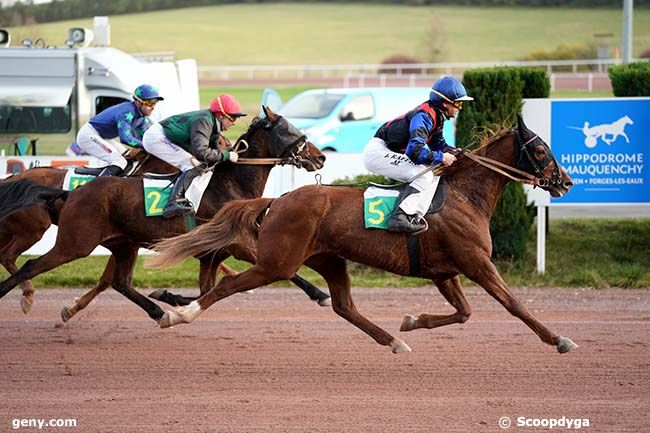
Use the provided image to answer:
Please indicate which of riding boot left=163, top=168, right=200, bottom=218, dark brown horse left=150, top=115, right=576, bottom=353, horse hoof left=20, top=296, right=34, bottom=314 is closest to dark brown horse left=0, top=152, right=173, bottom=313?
horse hoof left=20, top=296, right=34, bottom=314

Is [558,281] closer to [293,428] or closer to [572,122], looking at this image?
[572,122]

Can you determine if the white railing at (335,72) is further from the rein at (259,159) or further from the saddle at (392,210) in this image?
the saddle at (392,210)

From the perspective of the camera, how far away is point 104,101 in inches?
640

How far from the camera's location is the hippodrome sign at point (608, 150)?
1236 centimetres

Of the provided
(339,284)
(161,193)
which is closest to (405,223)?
(339,284)

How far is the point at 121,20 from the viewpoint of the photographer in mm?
45312

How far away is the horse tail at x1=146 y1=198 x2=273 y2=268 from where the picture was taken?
8.28 meters

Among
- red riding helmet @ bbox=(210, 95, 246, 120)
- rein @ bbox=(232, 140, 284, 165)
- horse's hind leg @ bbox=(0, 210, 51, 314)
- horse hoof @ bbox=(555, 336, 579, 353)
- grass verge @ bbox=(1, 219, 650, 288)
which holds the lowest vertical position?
grass verge @ bbox=(1, 219, 650, 288)

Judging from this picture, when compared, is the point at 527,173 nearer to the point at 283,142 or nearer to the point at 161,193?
the point at 283,142

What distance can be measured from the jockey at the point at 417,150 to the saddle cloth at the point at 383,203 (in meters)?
0.05

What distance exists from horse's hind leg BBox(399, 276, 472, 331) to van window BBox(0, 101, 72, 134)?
29.4ft

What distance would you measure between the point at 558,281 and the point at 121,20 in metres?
35.8

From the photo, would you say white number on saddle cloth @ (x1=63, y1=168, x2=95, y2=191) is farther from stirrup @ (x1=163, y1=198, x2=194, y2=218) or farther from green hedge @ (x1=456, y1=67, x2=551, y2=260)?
green hedge @ (x1=456, y1=67, x2=551, y2=260)

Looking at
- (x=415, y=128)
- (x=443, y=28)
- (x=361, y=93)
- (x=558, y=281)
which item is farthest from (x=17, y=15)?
(x=443, y=28)
